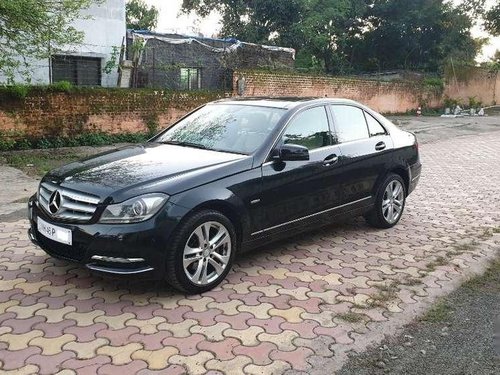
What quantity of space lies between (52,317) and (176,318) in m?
0.90

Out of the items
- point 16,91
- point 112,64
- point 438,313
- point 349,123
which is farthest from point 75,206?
point 112,64

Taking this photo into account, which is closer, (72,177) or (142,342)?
(142,342)

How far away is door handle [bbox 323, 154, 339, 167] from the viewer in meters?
4.86

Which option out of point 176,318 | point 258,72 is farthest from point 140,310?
point 258,72

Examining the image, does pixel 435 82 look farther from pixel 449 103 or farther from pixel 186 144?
pixel 186 144

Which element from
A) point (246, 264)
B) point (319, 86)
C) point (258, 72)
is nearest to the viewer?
point (246, 264)

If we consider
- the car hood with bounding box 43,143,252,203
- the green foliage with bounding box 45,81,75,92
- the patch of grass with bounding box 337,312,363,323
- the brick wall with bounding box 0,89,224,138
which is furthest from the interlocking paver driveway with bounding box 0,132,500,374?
the green foliage with bounding box 45,81,75,92

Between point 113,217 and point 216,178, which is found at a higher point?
point 216,178

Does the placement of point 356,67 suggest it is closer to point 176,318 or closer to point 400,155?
point 400,155

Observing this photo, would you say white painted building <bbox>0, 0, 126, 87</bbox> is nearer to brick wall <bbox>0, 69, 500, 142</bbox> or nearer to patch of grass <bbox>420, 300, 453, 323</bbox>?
brick wall <bbox>0, 69, 500, 142</bbox>

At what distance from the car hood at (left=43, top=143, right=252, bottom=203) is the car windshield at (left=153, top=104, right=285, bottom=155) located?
0.18m

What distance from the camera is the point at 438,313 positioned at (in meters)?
3.82

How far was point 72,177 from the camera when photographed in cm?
394

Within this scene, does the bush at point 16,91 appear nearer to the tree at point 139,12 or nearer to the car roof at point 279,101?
the car roof at point 279,101
